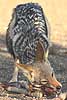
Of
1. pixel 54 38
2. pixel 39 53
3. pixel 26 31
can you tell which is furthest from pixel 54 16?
pixel 39 53

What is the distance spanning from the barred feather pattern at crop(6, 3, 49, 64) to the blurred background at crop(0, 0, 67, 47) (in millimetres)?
1993

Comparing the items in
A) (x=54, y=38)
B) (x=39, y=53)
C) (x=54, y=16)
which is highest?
(x=39, y=53)

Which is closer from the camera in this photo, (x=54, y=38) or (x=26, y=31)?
(x=26, y=31)

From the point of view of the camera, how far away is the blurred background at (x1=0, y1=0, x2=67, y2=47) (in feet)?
31.2

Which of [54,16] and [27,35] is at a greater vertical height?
[27,35]

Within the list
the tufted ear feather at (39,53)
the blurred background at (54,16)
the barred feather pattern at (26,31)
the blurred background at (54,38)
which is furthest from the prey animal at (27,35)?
the blurred background at (54,16)

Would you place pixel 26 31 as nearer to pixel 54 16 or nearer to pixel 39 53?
pixel 39 53

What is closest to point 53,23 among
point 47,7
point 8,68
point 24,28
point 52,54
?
point 47,7

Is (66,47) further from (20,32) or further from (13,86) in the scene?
(13,86)

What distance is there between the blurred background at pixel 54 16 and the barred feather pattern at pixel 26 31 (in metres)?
1.99

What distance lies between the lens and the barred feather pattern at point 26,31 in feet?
19.3

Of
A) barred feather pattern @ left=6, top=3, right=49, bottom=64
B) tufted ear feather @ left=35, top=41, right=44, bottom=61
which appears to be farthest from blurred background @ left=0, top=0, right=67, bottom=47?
tufted ear feather @ left=35, top=41, right=44, bottom=61

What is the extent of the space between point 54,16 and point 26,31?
17.8 feet

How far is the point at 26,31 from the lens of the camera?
6207 millimetres
